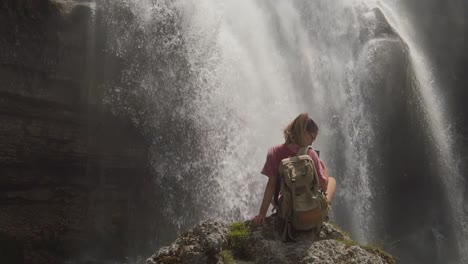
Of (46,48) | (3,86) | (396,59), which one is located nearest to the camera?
(3,86)

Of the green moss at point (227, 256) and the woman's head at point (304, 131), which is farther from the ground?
the woman's head at point (304, 131)

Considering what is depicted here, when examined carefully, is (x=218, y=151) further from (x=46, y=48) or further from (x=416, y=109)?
(x=416, y=109)

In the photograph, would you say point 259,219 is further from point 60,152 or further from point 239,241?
point 60,152

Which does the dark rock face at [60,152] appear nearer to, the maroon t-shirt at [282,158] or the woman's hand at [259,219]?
the woman's hand at [259,219]

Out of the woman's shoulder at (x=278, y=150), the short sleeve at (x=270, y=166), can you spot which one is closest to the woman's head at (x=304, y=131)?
the woman's shoulder at (x=278, y=150)

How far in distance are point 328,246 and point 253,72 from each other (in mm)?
11546

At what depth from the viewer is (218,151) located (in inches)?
517

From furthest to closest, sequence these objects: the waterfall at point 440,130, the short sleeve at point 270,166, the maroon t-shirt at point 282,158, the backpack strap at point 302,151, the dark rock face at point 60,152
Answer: the waterfall at point 440,130 → the dark rock face at point 60,152 → the short sleeve at point 270,166 → the maroon t-shirt at point 282,158 → the backpack strap at point 302,151

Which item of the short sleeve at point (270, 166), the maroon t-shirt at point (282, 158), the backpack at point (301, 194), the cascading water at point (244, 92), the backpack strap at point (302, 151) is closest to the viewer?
the backpack at point (301, 194)

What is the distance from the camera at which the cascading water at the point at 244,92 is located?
43.4 feet

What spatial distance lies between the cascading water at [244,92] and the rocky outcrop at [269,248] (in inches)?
321

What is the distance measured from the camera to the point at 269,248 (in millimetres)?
3902

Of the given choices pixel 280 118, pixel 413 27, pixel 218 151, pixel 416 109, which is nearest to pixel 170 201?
pixel 218 151

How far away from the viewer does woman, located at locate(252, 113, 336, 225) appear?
13.2 feet
